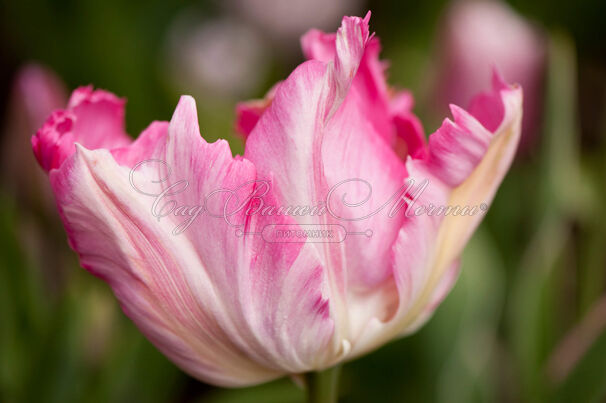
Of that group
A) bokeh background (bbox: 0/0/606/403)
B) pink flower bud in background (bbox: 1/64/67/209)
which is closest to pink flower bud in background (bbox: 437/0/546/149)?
bokeh background (bbox: 0/0/606/403)

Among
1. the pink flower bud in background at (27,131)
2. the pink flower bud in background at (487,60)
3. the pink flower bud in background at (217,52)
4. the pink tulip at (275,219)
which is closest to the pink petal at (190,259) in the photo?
the pink tulip at (275,219)

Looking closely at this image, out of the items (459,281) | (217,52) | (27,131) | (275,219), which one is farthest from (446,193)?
(217,52)

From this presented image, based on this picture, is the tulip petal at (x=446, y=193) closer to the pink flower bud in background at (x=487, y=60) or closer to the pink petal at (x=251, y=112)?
the pink petal at (x=251, y=112)

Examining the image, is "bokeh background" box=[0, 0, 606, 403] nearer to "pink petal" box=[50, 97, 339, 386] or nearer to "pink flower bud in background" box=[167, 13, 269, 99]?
"pink petal" box=[50, 97, 339, 386]

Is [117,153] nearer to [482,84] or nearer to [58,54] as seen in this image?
[482,84]

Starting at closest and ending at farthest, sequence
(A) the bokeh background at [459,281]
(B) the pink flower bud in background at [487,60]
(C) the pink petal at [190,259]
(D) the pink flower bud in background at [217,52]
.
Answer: (C) the pink petal at [190,259]
(A) the bokeh background at [459,281]
(B) the pink flower bud in background at [487,60]
(D) the pink flower bud in background at [217,52]

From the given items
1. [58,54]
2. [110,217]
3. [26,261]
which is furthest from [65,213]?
[58,54]

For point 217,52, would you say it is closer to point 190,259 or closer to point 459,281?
point 459,281
